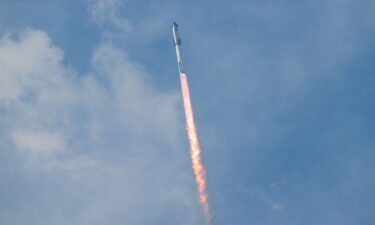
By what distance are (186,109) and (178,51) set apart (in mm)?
14954

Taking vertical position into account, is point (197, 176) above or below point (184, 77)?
below

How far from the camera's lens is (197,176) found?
132 meters

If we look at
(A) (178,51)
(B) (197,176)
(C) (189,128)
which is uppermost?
(A) (178,51)

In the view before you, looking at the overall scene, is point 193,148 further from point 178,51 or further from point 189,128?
point 178,51

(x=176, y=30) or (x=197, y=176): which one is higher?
(x=176, y=30)

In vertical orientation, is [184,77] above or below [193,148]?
above

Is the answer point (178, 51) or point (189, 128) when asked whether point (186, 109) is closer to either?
point (189, 128)

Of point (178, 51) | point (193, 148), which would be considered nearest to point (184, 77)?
point (178, 51)

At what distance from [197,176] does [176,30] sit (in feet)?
122

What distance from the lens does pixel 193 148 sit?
432 feet

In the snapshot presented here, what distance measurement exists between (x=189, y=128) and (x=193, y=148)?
5.17 metres

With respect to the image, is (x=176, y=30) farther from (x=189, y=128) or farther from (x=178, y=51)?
(x=189, y=128)

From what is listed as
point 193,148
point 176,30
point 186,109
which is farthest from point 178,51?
point 193,148

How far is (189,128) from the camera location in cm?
13162
